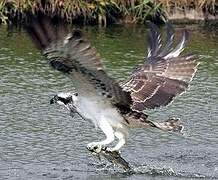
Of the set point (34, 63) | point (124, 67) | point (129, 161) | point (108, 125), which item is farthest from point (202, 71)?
point (108, 125)

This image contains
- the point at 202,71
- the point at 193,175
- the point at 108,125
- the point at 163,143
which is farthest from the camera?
the point at 202,71

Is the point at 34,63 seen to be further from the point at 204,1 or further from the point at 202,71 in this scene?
the point at 204,1

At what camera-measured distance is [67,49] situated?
23.3 feet

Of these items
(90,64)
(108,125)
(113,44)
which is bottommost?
(113,44)

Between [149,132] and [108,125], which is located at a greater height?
[108,125]

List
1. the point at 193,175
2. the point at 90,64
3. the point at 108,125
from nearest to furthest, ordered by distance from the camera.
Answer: the point at 90,64 < the point at 108,125 < the point at 193,175

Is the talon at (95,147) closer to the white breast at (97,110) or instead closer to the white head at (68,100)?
the white breast at (97,110)

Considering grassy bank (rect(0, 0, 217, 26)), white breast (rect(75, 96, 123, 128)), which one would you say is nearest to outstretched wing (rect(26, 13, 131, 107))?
white breast (rect(75, 96, 123, 128))

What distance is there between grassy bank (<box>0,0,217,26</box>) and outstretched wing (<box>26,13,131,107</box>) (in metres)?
14.3

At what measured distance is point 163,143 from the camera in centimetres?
1083

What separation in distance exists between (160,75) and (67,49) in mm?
2092

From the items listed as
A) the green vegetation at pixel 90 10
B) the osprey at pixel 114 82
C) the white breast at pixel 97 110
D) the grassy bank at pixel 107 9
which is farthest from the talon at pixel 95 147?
the grassy bank at pixel 107 9

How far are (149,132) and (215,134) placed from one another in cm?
88

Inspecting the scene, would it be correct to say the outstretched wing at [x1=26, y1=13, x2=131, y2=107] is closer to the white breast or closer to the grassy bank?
the white breast
